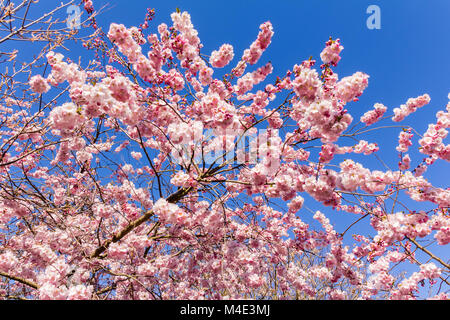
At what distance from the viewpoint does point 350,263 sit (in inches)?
182

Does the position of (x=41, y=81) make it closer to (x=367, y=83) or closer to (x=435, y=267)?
(x=367, y=83)

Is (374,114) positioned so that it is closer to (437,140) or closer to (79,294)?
(437,140)

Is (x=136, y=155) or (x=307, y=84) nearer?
(x=307, y=84)

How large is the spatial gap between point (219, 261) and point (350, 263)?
243 cm

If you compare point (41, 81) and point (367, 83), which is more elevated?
point (41, 81)

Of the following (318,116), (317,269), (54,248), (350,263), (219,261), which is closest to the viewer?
(318,116)

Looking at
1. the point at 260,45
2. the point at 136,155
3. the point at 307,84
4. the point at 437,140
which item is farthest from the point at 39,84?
the point at 437,140

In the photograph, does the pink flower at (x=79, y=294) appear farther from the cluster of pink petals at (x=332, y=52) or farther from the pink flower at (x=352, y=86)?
the cluster of pink petals at (x=332, y=52)

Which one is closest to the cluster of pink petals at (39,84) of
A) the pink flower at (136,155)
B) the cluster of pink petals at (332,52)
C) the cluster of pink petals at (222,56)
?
the cluster of pink petals at (222,56)

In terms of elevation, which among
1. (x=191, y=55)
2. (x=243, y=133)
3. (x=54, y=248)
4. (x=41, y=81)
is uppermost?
(x=191, y=55)

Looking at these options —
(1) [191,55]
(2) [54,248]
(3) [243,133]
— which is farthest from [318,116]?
(2) [54,248]

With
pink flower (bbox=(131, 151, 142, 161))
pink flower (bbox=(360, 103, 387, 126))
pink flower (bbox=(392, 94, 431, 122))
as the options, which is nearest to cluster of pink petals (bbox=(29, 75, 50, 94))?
pink flower (bbox=(131, 151, 142, 161))
